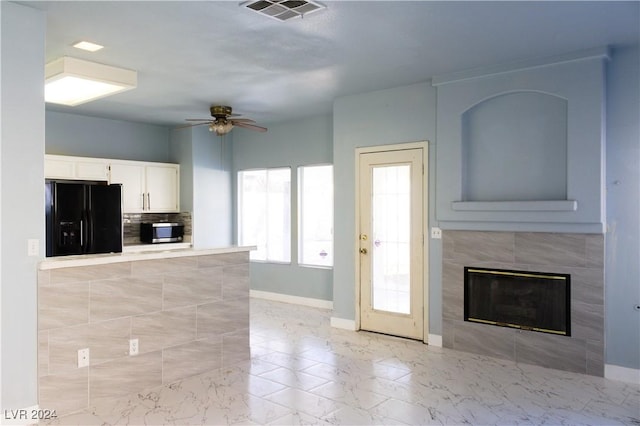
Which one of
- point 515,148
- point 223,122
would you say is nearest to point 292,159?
point 223,122

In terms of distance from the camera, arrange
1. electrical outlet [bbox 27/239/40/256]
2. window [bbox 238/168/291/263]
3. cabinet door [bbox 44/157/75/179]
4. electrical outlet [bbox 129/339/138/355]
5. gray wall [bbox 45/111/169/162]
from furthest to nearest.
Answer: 1. window [bbox 238/168/291/263]
2. gray wall [bbox 45/111/169/162]
3. cabinet door [bbox 44/157/75/179]
4. electrical outlet [bbox 129/339/138/355]
5. electrical outlet [bbox 27/239/40/256]

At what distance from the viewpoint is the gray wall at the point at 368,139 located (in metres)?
5.06

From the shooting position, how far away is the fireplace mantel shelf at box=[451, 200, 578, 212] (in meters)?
4.11

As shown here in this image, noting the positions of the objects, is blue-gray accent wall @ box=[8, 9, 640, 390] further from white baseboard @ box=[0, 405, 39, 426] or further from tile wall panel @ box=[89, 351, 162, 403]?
tile wall panel @ box=[89, 351, 162, 403]

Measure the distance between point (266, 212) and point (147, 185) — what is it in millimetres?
1826

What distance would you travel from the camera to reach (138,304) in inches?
147

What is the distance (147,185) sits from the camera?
23.5 ft

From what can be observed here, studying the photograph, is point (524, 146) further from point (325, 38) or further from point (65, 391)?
point (65, 391)

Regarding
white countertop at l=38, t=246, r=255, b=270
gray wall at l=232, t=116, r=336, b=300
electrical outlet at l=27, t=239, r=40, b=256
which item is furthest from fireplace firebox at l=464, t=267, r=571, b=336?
electrical outlet at l=27, t=239, r=40, b=256

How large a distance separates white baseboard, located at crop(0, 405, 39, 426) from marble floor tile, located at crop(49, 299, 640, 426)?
0.41 ft

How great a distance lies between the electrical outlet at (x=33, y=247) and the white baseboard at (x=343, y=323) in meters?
3.52

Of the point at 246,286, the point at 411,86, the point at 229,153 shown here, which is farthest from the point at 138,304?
the point at 229,153

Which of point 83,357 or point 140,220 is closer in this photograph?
point 83,357

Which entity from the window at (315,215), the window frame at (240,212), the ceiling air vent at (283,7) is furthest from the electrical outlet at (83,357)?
the window frame at (240,212)
